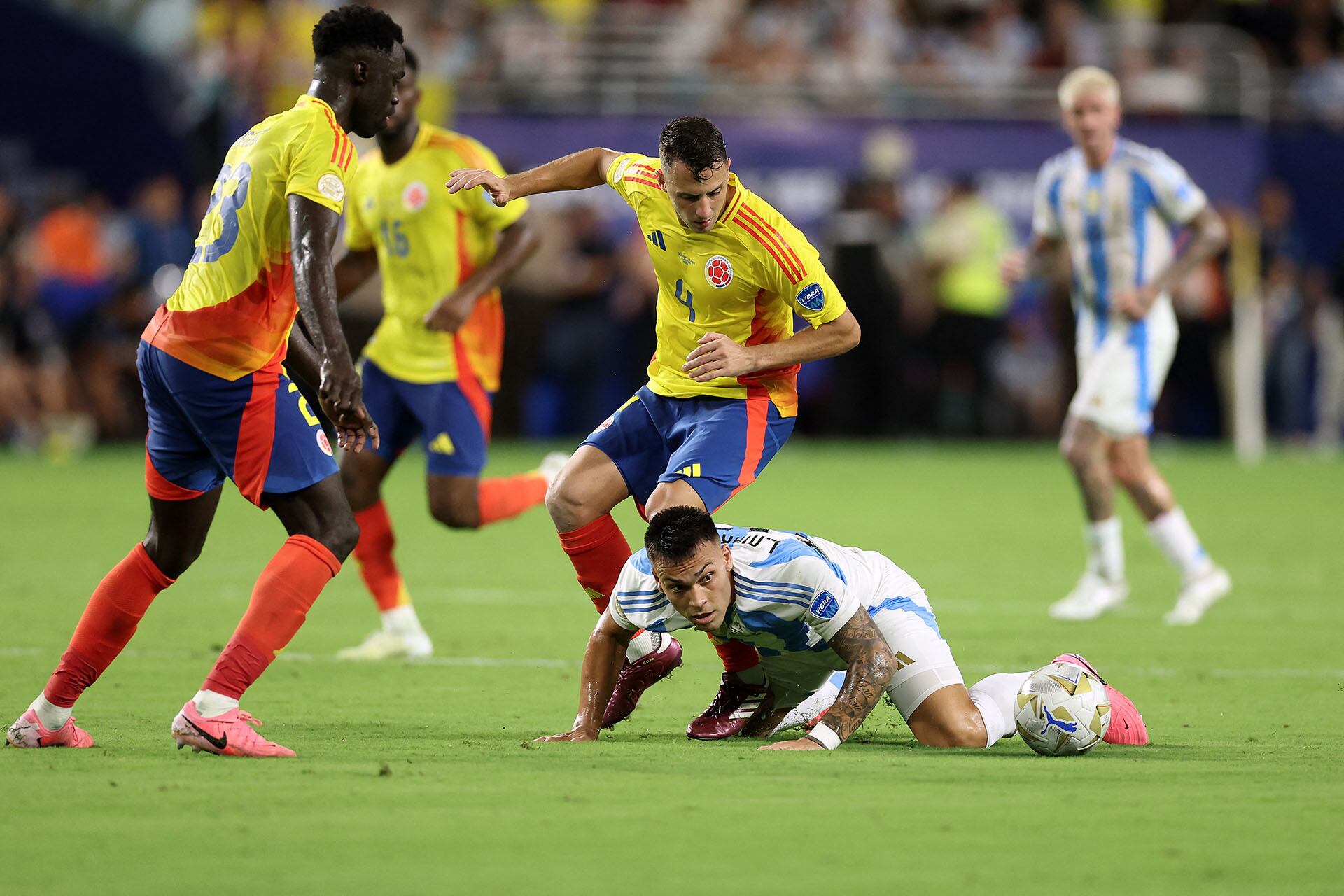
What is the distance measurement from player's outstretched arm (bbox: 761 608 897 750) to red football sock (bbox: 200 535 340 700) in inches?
59.6

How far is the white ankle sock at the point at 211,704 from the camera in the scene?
18.8ft

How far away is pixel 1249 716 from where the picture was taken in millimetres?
7020

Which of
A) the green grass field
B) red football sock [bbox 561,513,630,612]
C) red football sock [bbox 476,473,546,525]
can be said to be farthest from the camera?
red football sock [bbox 476,473,546,525]

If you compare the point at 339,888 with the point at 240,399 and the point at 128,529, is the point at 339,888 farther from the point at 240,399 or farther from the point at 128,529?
the point at 128,529

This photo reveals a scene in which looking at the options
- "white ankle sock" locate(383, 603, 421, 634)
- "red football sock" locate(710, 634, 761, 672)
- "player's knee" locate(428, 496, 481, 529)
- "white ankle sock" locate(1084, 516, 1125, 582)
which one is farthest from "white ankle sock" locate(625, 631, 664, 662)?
"white ankle sock" locate(1084, 516, 1125, 582)

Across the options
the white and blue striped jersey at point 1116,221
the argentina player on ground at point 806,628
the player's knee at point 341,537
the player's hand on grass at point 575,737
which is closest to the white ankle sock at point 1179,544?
the white and blue striped jersey at point 1116,221

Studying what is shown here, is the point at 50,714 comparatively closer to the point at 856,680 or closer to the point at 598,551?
the point at 598,551

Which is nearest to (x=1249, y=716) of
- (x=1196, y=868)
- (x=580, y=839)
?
(x=1196, y=868)

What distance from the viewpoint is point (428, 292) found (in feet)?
30.2

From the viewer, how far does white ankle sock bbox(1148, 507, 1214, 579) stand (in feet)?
34.1

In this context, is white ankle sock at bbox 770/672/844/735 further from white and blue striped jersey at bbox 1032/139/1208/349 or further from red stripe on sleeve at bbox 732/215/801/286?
white and blue striped jersey at bbox 1032/139/1208/349

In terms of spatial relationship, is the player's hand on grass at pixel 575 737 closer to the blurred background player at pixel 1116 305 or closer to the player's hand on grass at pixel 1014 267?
the blurred background player at pixel 1116 305

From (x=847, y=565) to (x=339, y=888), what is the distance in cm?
262

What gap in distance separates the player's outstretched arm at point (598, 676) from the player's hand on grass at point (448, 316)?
9.38 ft
